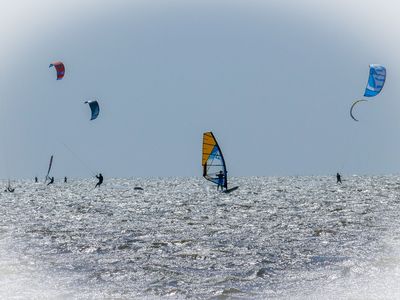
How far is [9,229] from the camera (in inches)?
898

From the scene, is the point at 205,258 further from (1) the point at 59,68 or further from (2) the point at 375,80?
(1) the point at 59,68

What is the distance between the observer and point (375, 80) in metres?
34.1

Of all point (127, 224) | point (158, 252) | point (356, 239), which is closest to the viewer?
point (158, 252)

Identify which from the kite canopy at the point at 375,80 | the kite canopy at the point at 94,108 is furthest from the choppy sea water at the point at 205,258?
the kite canopy at the point at 94,108

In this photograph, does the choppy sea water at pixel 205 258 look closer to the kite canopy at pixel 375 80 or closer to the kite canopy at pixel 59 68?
the kite canopy at pixel 375 80

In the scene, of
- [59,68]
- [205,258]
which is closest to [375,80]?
[59,68]

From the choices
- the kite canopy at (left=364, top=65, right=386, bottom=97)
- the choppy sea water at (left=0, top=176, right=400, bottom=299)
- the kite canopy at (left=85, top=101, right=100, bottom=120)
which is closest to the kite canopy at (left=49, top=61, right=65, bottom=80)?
the kite canopy at (left=85, top=101, right=100, bottom=120)

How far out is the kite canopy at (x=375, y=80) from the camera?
111 feet

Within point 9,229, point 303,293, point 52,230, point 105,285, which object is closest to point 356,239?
point 303,293

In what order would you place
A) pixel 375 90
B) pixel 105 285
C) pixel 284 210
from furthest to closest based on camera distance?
pixel 375 90 < pixel 284 210 < pixel 105 285

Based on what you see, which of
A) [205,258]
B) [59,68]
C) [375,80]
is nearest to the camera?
[205,258]

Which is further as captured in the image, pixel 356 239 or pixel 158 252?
pixel 356 239

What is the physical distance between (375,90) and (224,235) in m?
16.8

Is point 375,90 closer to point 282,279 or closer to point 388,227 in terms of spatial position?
point 388,227
